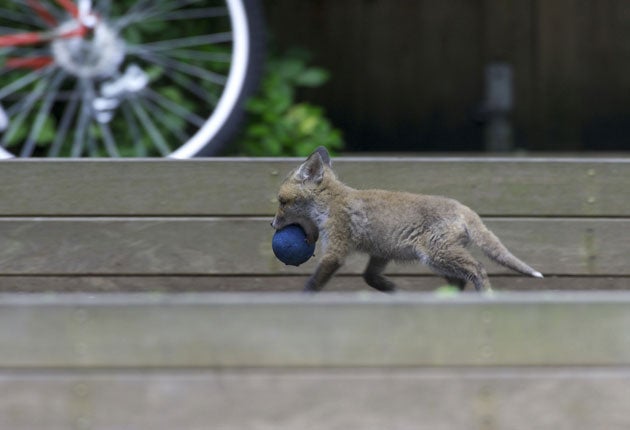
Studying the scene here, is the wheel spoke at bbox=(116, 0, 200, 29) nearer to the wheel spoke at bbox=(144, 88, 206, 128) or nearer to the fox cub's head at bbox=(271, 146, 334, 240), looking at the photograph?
the wheel spoke at bbox=(144, 88, 206, 128)

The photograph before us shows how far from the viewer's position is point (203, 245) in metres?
6.85

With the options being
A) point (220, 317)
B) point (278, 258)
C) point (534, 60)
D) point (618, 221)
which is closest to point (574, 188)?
point (618, 221)

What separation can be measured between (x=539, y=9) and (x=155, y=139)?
13.0 feet

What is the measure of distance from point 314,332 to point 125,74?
4.47 meters

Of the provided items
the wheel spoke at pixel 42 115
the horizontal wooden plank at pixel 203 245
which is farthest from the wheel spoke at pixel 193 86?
the horizontal wooden plank at pixel 203 245

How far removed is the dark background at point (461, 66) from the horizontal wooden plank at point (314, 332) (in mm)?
6340

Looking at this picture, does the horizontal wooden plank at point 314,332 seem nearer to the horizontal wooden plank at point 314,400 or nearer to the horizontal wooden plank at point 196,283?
the horizontal wooden plank at point 314,400

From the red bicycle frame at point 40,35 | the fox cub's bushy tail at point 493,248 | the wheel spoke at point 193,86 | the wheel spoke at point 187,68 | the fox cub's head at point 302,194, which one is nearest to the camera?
the fox cub's bushy tail at point 493,248

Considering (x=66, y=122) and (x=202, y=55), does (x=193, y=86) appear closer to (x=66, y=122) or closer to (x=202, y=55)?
(x=202, y=55)

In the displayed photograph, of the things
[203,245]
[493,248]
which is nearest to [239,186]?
[203,245]

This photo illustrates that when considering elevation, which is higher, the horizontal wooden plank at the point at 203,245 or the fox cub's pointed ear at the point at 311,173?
the fox cub's pointed ear at the point at 311,173

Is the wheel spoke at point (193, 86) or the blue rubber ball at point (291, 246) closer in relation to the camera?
the blue rubber ball at point (291, 246)

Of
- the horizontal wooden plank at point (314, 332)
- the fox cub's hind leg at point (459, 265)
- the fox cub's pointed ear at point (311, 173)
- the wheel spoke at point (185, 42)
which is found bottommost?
the fox cub's hind leg at point (459, 265)

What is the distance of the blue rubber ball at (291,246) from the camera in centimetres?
629
